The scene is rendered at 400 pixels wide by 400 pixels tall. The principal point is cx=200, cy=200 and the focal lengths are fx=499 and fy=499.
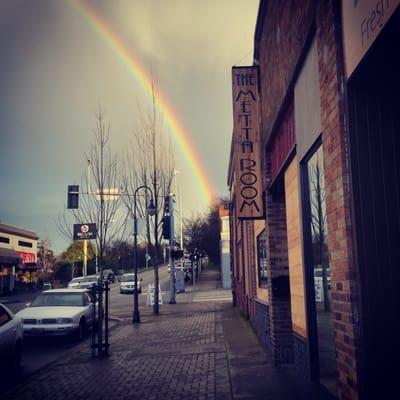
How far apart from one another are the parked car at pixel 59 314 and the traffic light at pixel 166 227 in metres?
7.61

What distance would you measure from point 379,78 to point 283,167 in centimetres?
383

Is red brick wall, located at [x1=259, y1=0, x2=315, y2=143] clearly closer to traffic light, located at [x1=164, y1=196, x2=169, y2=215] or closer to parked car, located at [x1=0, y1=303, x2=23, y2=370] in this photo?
parked car, located at [x1=0, y1=303, x2=23, y2=370]

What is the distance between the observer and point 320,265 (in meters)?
5.80

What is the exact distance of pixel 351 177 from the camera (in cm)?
399

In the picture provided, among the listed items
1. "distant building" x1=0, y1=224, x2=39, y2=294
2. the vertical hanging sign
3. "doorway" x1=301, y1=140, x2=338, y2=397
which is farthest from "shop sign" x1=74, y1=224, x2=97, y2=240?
"distant building" x1=0, y1=224, x2=39, y2=294

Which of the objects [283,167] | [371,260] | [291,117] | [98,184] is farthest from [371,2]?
[98,184]

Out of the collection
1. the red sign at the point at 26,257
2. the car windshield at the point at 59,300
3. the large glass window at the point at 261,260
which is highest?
the red sign at the point at 26,257

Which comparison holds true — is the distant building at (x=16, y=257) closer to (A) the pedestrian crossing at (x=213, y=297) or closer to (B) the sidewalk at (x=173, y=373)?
(A) the pedestrian crossing at (x=213, y=297)

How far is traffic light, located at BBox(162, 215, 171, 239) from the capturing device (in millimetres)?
22875

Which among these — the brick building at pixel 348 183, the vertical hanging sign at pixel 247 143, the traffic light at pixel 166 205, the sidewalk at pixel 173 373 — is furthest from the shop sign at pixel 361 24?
the traffic light at pixel 166 205

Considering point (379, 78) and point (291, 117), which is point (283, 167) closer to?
point (291, 117)

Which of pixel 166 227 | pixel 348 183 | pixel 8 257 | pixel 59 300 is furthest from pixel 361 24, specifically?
pixel 8 257

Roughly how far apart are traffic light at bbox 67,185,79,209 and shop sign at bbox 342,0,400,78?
57.6ft

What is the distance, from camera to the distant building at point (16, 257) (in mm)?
48228
